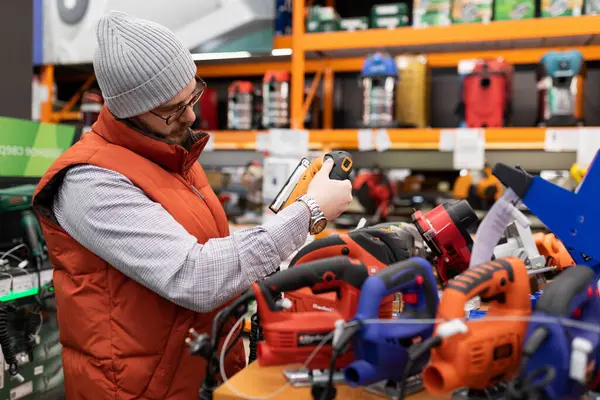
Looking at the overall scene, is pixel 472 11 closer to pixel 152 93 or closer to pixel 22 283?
pixel 152 93

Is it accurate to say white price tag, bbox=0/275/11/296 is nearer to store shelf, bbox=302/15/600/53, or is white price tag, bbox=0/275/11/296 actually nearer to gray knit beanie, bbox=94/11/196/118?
gray knit beanie, bbox=94/11/196/118

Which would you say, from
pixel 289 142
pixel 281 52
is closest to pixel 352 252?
pixel 289 142

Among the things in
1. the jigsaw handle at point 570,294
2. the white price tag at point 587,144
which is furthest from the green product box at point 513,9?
the jigsaw handle at point 570,294

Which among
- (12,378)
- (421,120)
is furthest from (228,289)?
(421,120)

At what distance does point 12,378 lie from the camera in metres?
2.04

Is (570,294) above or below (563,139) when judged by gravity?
below

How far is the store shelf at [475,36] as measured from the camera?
10.3 feet

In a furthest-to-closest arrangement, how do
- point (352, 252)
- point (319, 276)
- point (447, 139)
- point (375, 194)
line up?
point (375, 194) → point (447, 139) → point (352, 252) → point (319, 276)

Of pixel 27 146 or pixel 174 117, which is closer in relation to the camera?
pixel 174 117

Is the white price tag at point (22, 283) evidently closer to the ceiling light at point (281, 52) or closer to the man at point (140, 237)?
the man at point (140, 237)

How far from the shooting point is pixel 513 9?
329 centimetres

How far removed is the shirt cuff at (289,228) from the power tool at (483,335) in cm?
40

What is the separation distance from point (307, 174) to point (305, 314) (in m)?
0.50

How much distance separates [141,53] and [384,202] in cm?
236
